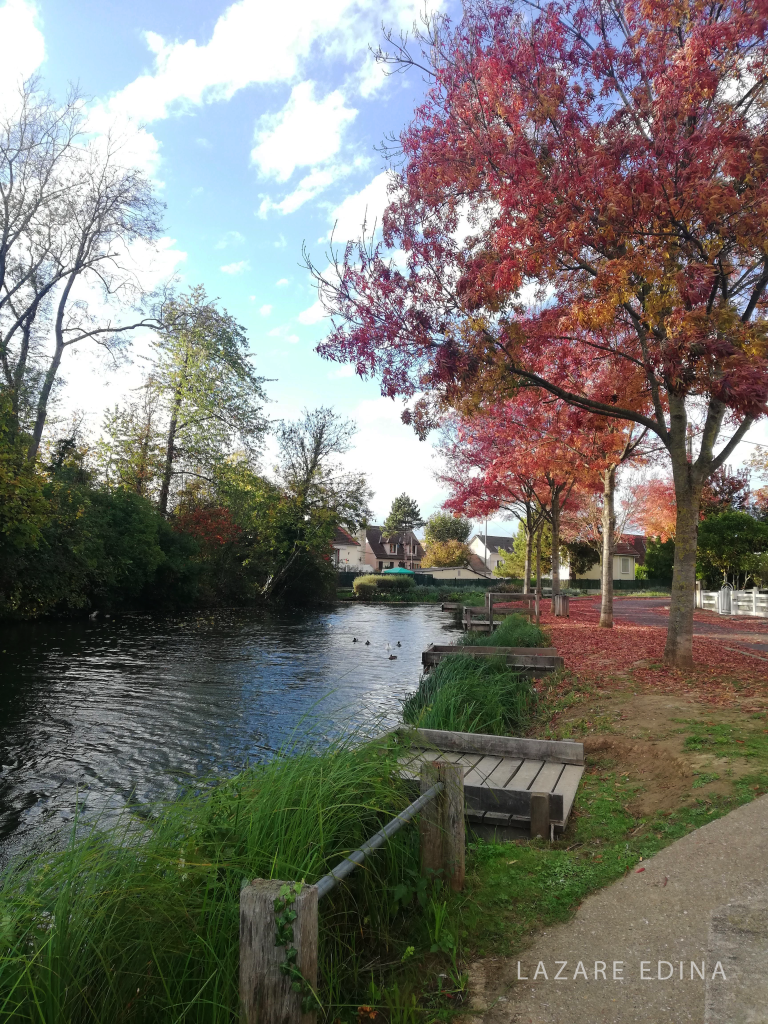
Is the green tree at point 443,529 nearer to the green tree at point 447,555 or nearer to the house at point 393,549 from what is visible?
the green tree at point 447,555

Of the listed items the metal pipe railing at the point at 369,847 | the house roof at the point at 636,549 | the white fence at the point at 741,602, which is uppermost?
the house roof at the point at 636,549

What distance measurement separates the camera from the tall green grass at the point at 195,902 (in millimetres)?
2359

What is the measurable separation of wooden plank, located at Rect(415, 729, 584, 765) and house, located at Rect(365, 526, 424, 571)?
291 ft

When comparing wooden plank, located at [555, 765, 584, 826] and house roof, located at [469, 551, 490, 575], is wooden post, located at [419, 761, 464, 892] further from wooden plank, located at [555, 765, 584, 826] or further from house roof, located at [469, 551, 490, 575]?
house roof, located at [469, 551, 490, 575]

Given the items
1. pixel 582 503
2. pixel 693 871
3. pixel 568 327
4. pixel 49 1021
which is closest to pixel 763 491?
pixel 582 503

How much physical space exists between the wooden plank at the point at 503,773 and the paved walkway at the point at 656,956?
1.42m

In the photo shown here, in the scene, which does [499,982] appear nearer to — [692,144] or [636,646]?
[692,144]

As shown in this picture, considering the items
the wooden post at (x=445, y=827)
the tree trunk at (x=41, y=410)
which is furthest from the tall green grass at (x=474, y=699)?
the tree trunk at (x=41, y=410)

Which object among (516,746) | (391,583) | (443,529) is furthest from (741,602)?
(443,529)

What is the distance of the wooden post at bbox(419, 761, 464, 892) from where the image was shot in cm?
367

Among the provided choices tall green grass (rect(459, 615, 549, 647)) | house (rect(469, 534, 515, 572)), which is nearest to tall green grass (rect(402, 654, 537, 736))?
tall green grass (rect(459, 615, 549, 647))

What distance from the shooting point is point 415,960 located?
3.15 m

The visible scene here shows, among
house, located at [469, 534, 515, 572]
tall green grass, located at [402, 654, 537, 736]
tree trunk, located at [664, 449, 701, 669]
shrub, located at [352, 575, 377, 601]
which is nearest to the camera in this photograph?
tall green grass, located at [402, 654, 537, 736]

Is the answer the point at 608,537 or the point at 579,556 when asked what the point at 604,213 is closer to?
the point at 608,537
